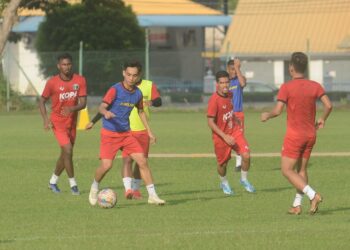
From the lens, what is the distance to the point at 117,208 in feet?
47.9

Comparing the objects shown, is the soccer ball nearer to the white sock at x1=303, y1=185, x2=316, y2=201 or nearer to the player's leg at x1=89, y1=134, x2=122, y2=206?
the player's leg at x1=89, y1=134, x2=122, y2=206

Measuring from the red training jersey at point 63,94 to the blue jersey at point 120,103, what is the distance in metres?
1.81

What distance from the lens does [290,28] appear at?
70250 mm

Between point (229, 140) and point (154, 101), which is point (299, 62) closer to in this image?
point (229, 140)

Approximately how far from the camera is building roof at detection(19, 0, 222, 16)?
7956 cm

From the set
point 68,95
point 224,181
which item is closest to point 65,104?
point 68,95

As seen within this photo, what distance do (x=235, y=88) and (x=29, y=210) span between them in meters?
6.56

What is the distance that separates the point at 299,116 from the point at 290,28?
5732 centimetres

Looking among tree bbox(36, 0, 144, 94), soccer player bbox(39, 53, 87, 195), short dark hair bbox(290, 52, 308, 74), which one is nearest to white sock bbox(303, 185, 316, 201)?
short dark hair bbox(290, 52, 308, 74)

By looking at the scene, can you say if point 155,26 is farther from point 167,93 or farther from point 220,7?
point 220,7

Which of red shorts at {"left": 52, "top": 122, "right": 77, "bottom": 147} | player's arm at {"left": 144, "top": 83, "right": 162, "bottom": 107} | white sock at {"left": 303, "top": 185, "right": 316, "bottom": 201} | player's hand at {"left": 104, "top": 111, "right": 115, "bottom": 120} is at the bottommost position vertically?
white sock at {"left": 303, "top": 185, "right": 316, "bottom": 201}

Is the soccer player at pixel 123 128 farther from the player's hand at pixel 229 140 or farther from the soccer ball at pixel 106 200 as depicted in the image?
the player's hand at pixel 229 140

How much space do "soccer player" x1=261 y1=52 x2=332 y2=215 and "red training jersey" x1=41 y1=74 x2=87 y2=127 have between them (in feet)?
13.5

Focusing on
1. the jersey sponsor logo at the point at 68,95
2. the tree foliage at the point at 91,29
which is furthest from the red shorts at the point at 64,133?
the tree foliage at the point at 91,29
